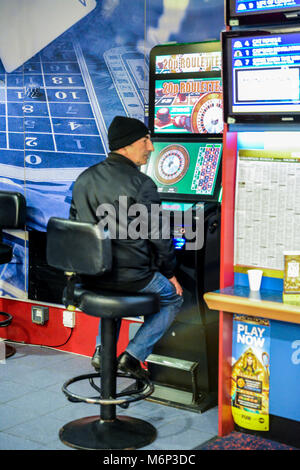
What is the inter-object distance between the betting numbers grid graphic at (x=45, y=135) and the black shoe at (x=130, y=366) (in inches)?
65.7

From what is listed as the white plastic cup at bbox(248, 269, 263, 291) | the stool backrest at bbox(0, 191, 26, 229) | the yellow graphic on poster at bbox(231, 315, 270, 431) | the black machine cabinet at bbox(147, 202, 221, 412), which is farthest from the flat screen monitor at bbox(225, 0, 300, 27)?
the stool backrest at bbox(0, 191, 26, 229)

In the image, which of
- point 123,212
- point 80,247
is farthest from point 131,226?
point 80,247

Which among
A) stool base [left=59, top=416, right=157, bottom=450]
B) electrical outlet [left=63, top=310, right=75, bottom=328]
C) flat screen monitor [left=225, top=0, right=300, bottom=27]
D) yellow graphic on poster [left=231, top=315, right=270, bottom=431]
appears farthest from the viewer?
electrical outlet [left=63, top=310, right=75, bottom=328]

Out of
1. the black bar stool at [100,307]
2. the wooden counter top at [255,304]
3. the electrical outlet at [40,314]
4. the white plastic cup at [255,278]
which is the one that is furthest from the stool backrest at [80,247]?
the electrical outlet at [40,314]

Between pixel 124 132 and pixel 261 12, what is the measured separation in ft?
3.05

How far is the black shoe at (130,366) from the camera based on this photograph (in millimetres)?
3307

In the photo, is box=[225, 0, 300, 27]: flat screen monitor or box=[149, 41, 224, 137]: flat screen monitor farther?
box=[149, 41, 224, 137]: flat screen monitor

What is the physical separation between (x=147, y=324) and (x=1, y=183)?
220cm

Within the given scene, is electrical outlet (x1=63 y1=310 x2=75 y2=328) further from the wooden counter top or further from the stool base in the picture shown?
the wooden counter top

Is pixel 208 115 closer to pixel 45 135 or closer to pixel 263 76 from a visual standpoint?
pixel 263 76

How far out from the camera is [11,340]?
5109 mm

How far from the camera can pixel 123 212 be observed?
3.22 m

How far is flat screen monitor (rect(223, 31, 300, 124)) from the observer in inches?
115

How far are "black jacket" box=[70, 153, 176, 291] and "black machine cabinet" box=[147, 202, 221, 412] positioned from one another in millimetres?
287
